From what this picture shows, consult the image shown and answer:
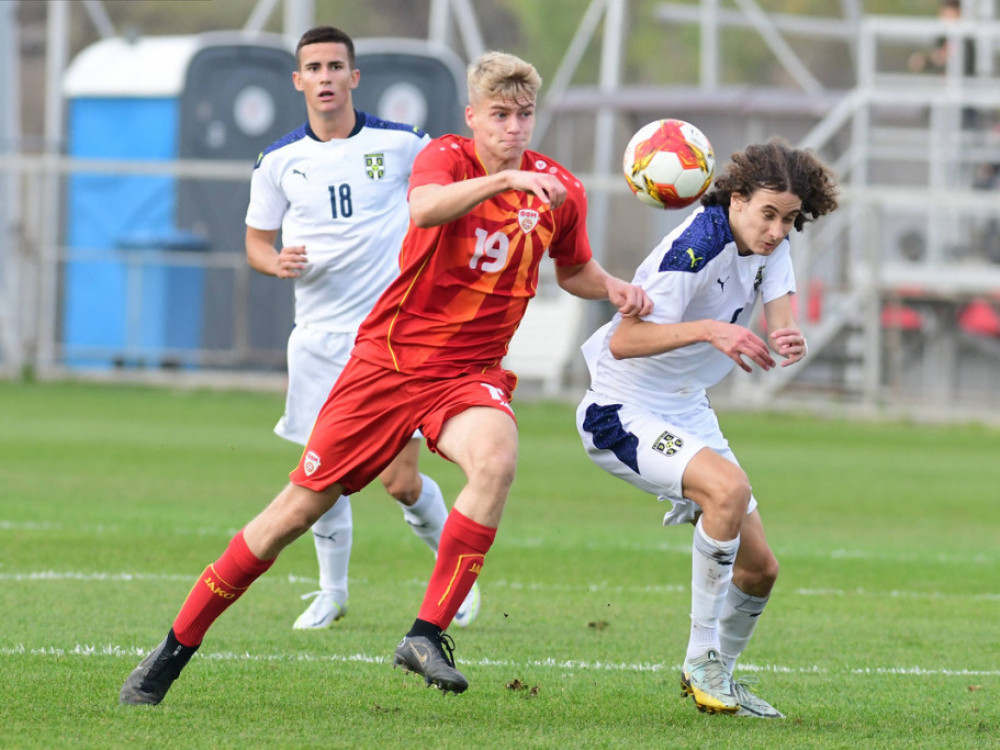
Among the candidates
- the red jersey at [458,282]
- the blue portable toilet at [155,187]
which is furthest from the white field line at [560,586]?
the blue portable toilet at [155,187]

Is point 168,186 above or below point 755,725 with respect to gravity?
above

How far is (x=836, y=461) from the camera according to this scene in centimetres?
1550

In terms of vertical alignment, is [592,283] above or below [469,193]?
below

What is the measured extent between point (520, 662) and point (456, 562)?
1284 millimetres

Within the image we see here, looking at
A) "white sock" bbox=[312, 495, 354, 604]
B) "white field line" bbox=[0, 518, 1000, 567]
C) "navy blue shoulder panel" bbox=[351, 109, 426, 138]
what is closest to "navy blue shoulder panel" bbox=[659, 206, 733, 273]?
"navy blue shoulder panel" bbox=[351, 109, 426, 138]

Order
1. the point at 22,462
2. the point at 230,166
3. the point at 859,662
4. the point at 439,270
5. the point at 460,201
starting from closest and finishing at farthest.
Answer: the point at 460,201, the point at 439,270, the point at 859,662, the point at 22,462, the point at 230,166

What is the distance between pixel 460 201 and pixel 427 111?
1711 cm

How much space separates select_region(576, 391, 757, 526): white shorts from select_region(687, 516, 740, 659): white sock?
163 mm

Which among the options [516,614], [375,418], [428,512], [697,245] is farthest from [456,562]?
[516,614]

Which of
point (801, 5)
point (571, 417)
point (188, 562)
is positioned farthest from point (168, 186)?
point (801, 5)

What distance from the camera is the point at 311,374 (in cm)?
760

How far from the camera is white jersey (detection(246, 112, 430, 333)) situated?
24.9ft

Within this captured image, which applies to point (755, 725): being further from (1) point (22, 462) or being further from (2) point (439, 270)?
(1) point (22, 462)

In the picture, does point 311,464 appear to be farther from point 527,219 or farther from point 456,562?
point 527,219
